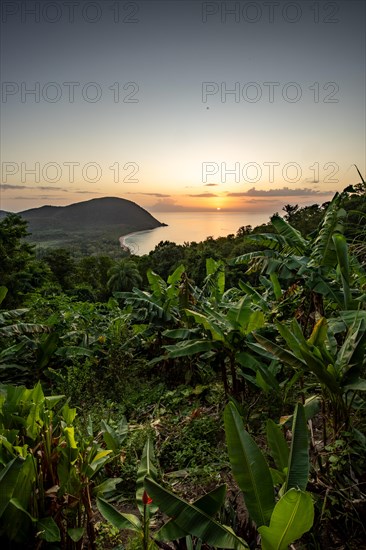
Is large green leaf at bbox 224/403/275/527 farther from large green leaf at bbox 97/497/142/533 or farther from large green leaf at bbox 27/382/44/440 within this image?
large green leaf at bbox 27/382/44/440

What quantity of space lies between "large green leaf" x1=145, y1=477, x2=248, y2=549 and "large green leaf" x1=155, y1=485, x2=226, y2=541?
2.0 inches

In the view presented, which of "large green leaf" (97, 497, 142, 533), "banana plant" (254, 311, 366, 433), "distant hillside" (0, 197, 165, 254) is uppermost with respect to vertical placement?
"distant hillside" (0, 197, 165, 254)

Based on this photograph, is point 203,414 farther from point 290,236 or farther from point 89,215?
point 89,215

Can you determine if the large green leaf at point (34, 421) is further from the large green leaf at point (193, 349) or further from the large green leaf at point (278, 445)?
the large green leaf at point (193, 349)

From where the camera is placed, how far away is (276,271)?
391 centimetres

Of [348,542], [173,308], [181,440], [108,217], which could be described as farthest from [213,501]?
[108,217]

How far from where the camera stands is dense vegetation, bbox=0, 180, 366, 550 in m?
1.80

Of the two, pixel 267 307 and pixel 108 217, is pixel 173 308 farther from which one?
pixel 108 217

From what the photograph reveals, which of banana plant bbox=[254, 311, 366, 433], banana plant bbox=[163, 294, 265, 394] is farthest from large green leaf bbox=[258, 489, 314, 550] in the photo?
banana plant bbox=[163, 294, 265, 394]

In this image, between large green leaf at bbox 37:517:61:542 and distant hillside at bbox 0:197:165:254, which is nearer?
large green leaf at bbox 37:517:61:542

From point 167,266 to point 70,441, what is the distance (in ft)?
90.4

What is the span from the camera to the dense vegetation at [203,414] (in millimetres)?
1804

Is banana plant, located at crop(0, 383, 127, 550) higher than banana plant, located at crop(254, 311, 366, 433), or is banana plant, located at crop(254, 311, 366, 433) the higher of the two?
banana plant, located at crop(254, 311, 366, 433)

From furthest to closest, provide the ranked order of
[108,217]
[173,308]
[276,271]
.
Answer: [108,217], [173,308], [276,271]
